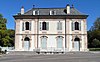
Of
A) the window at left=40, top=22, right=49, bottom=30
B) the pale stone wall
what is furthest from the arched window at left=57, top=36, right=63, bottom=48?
the window at left=40, top=22, right=49, bottom=30

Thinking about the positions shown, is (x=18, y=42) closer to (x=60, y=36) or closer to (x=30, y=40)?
(x=30, y=40)

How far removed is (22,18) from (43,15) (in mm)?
4158

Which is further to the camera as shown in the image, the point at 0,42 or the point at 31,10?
the point at 0,42

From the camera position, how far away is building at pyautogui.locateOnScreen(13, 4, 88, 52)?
152 ft

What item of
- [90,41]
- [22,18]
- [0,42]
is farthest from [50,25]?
[90,41]

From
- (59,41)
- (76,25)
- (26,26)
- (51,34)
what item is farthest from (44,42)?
(76,25)

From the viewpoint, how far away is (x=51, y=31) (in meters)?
46.8

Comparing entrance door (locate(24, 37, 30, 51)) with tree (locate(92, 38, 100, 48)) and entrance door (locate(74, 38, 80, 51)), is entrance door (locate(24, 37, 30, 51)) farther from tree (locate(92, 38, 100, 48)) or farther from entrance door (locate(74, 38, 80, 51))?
tree (locate(92, 38, 100, 48))

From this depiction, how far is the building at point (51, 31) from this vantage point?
46.4m

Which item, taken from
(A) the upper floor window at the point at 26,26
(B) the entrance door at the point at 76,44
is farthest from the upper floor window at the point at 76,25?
(A) the upper floor window at the point at 26,26

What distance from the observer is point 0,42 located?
52688 millimetres

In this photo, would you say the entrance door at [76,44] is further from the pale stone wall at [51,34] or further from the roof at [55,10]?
the roof at [55,10]

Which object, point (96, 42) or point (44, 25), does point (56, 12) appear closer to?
point (44, 25)

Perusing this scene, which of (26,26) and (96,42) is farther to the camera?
(96,42)
